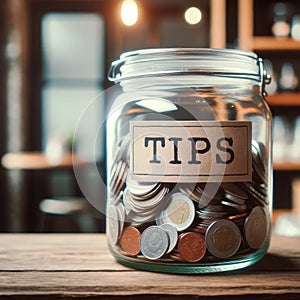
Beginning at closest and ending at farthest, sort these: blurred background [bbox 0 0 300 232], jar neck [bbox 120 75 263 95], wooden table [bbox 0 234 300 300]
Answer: wooden table [bbox 0 234 300 300]
jar neck [bbox 120 75 263 95]
blurred background [bbox 0 0 300 232]

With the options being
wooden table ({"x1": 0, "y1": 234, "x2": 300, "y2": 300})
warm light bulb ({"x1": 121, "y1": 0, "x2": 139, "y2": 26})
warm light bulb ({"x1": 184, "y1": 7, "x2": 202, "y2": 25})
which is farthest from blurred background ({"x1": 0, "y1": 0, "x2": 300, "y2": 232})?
wooden table ({"x1": 0, "y1": 234, "x2": 300, "y2": 300})

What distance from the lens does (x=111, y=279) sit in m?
0.48

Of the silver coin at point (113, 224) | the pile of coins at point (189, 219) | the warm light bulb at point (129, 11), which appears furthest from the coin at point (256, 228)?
the warm light bulb at point (129, 11)

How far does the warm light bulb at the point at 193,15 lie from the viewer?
143 inches

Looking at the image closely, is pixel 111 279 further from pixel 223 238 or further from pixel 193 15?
pixel 193 15

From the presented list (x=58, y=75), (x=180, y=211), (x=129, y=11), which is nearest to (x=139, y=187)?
(x=180, y=211)

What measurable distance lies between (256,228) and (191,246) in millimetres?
68

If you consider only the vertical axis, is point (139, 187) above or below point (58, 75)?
above

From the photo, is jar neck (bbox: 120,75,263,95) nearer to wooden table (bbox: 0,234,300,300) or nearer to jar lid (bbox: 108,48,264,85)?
jar lid (bbox: 108,48,264,85)

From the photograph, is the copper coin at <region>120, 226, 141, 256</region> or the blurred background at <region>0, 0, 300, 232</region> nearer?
the copper coin at <region>120, 226, 141, 256</region>

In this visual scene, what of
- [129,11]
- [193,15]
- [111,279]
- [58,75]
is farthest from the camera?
[58,75]

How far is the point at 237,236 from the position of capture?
0.50m

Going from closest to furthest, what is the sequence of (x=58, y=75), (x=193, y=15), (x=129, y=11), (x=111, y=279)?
(x=111, y=279), (x=129, y=11), (x=193, y=15), (x=58, y=75)

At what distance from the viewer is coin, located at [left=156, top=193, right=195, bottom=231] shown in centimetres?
49
